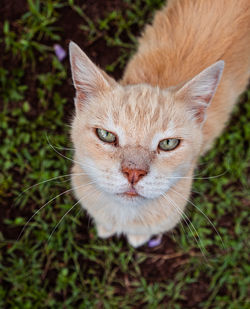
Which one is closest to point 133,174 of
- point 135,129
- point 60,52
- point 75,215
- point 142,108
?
point 135,129

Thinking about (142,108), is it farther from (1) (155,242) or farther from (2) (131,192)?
(1) (155,242)

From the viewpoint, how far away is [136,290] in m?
2.74

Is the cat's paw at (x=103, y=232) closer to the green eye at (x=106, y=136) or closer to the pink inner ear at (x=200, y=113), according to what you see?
the green eye at (x=106, y=136)

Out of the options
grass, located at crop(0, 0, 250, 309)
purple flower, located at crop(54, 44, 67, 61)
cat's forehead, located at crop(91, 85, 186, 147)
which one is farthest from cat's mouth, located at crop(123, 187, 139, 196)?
purple flower, located at crop(54, 44, 67, 61)

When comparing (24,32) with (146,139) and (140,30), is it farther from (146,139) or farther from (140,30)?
(146,139)

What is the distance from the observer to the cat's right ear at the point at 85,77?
1568 millimetres

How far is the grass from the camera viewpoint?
2.70m

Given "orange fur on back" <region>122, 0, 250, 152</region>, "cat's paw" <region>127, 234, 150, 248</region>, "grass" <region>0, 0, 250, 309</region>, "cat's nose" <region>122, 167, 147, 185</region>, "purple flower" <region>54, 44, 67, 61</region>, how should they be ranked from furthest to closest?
"purple flower" <region>54, 44, 67, 61</region> < "grass" <region>0, 0, 250, 309</region> < "cat's paw" <region>127, 234, 150, 248</region> < "orange fur on back" <region>122, 0, 250, 152</region> < "cat's nose" <region>122, 167, 147, 185</region>

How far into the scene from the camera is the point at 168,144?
5.37 feet

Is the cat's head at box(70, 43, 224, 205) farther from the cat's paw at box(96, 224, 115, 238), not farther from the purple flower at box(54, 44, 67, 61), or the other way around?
the purple flower at box(54, 44, 67, 61)

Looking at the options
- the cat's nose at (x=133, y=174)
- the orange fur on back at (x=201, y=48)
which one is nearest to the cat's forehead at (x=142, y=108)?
the cat's nose at (x=133, y=174)

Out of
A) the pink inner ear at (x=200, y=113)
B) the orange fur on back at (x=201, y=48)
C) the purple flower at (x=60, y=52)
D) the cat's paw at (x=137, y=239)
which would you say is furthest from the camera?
the purple flower at (x=60, y=52)

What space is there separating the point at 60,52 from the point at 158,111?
1.75m

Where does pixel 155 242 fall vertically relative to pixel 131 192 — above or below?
below
